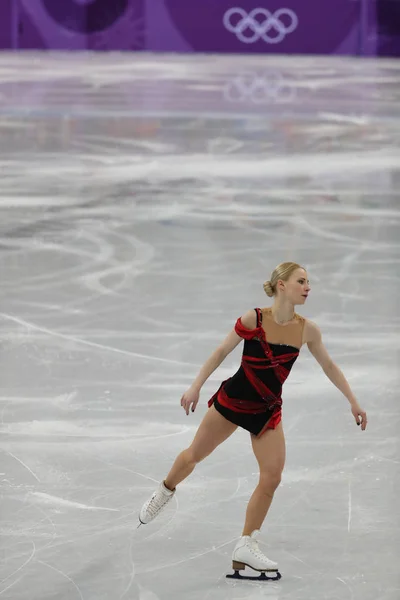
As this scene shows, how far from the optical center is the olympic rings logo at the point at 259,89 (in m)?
18.9

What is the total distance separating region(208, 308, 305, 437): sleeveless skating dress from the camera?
4.09 meters

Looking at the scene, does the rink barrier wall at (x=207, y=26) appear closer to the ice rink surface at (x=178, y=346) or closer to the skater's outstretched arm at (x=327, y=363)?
the ice rink surface at (x=178, y=346)

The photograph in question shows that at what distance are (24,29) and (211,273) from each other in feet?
67.3

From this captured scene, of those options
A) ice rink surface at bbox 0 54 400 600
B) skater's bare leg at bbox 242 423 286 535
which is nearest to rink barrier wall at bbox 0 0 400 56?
ice rink surface at bbox 0 54 400 600

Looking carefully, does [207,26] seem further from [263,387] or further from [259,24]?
[263,387]

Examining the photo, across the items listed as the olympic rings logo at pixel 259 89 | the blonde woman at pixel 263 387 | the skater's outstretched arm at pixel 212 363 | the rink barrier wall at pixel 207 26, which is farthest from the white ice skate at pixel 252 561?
the rink barrier wall at pixel 207 26

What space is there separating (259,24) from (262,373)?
24522 millimetres

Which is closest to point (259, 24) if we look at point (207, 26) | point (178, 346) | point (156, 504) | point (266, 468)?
point (207, 26)

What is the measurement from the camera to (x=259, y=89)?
2022 cm

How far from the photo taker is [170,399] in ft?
19.5

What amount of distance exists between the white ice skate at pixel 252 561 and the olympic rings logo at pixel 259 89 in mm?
14507

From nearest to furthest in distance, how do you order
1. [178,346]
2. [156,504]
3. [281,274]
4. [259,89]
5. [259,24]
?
[281,274]
[156,504]
[178,346]
[259,89]
[259,24]

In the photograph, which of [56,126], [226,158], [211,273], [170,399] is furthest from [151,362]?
[56,126]

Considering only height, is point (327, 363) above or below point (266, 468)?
above
